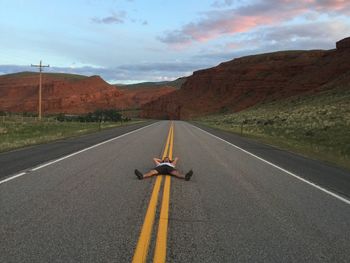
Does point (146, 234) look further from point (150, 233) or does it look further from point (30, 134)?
point (30, 134)

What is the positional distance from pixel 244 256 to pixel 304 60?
417ft

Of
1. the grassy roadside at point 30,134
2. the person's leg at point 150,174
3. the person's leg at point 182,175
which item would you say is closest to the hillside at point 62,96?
the grassy roadside at point 30,134

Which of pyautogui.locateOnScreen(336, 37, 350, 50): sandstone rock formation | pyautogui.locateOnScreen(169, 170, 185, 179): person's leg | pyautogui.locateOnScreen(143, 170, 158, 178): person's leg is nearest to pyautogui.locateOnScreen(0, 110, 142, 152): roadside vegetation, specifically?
pyautogui.locateOnScreen(143, 170, 158, 178): person's leg

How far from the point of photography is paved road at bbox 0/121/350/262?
4.65 meters

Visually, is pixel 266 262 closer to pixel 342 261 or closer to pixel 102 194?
pixel 342 261

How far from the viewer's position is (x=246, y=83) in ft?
435

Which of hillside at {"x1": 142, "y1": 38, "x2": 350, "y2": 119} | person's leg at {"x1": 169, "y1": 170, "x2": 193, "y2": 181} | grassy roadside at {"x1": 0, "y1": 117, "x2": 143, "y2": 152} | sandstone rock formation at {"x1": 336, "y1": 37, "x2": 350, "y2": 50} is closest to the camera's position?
person's leg at {"x1": 169, "y1": 170, "x2": 193, "y2": 181}

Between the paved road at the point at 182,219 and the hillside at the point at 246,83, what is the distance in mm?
92224

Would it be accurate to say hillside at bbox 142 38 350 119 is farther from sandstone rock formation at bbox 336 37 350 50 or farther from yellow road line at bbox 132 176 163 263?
yellow road line at bbox 132 176 163 263

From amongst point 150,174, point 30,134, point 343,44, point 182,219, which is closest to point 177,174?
point 150,174

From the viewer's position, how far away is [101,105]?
534 ft

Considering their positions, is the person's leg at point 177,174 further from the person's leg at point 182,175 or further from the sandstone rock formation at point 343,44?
the sandstone rock formation at point 343,44

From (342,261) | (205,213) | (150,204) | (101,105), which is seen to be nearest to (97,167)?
(150,204)

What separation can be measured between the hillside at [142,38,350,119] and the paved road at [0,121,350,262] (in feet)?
303
